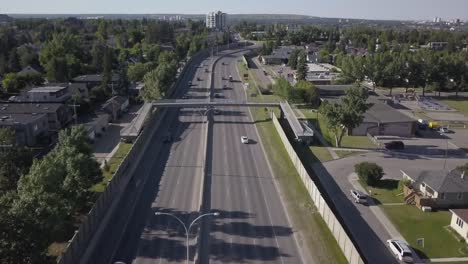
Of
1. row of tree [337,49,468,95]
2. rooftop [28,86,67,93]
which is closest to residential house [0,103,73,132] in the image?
rooftop [28,86,67,93]

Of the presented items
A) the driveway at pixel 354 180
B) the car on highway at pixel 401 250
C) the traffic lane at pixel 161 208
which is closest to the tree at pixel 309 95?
the driveway at pixel 354 180

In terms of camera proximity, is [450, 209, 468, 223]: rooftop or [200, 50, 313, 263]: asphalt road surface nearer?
[200, 50, 313, 263]: asphalt road surface

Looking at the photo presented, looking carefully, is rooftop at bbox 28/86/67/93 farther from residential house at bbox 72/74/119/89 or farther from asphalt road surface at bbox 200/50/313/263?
asphalt road surface at bbox 200/50/313/263

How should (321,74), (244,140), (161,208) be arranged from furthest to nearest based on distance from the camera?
1. (321,74)
2. (244,140)
3. (161,208)

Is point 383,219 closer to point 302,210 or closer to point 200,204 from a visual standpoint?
point 302,210

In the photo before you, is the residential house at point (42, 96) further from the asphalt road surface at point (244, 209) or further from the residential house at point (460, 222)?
the residential house at point (460, 222)

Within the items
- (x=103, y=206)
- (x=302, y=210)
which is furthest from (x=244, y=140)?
(x=103, y=206)

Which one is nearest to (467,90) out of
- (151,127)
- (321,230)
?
(151,127)
